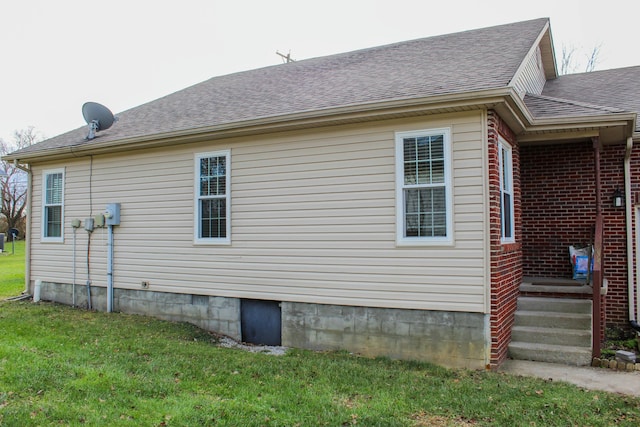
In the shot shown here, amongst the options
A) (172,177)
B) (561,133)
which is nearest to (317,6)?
(172,177)

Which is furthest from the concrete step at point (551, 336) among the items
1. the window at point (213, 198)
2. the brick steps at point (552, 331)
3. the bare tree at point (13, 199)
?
the bare tree at point (13, 199)

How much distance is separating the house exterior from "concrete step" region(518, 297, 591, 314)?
0.26 meters

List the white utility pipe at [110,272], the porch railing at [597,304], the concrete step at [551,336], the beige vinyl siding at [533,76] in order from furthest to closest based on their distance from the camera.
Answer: the white utility pipe at [110,272]
the beige vinyl siding at [533,76]
the concrete step at [551,336]
the porch railing at [597,304]

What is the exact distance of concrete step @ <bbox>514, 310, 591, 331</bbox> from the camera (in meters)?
6.92

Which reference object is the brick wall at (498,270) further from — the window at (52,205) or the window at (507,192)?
the window at (52,205)

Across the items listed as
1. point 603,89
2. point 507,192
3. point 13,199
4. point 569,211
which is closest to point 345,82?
point 507,192

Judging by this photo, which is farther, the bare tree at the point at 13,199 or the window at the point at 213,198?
the bare tree at the point at 13,199

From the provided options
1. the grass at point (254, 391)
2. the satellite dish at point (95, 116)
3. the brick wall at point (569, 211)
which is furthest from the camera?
the satellite dish at point (95, 116)

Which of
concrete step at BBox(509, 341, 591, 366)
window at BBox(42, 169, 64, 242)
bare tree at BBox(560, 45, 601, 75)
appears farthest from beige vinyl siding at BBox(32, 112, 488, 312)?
bare tree at BBox(560, 45, 601, 75)

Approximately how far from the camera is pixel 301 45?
36.7 metres

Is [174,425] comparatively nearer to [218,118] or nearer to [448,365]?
[448,365]

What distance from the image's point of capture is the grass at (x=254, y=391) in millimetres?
4422

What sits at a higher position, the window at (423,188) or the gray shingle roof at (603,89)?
the gray shingle roof at (603,89)

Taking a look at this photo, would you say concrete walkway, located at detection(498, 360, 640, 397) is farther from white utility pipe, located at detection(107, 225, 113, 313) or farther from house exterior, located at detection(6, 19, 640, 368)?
white utility pipe, located at detection(107, 225, 113, 313)
